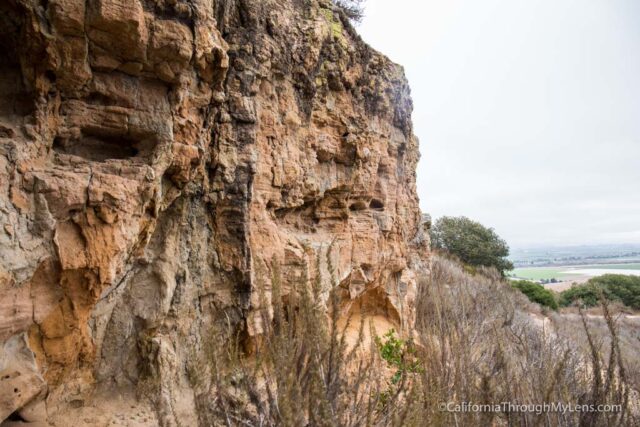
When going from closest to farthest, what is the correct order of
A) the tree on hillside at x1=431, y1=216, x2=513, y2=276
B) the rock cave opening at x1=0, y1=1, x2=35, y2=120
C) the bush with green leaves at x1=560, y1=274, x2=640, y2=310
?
the rock cave opening at x1=0, y1=1, x2=35, y2=120 < the bush with green leaves at x1=560, y1=274, x2=640, y2=310 < the tree on hillside at x1=431, y1=216, x2=513, y2=276

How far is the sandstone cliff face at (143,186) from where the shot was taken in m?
3.38

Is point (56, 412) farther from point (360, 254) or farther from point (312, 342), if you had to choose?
point (360, 254)

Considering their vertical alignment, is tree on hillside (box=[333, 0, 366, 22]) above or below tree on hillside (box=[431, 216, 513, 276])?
above

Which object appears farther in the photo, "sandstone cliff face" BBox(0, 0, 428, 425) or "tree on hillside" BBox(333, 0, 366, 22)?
"tree on hillside" BBox(333, 0, 366, 22)

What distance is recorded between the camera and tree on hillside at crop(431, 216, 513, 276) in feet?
90.3

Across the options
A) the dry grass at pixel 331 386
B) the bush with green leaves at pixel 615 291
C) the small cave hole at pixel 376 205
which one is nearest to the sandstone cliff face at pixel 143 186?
the dry grass at pixel 331 386

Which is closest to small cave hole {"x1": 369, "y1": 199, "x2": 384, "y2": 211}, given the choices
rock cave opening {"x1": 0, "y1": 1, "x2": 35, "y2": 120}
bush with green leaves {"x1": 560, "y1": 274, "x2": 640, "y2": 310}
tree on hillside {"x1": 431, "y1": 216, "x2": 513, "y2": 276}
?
rock cave opening {"x1": 0, "y1": 1, "x2": 35, "y2": 120}

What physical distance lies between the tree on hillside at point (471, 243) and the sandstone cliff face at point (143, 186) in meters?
23.7

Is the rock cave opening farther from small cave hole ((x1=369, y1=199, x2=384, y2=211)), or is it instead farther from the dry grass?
small cave hole ((x1=369, y1=199, x2=384, y2=211))

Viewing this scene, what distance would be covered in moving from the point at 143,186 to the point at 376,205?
6.56m

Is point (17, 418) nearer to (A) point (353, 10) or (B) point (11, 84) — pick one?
(B) point (11, 84)

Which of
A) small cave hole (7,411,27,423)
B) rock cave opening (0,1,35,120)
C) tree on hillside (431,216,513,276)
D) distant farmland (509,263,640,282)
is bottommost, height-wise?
distant farmland (509,263,640,282)

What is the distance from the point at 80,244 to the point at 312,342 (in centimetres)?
247

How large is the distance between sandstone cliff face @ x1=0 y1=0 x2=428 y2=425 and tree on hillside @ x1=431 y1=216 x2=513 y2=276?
77.7 feet
